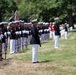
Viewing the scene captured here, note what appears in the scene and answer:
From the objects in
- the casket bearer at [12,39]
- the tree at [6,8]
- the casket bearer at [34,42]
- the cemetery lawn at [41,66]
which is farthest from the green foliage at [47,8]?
the casket bearer at [34,42]

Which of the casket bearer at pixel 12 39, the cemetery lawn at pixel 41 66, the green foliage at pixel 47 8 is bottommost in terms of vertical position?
the cemetery lawn at pixel 41 66

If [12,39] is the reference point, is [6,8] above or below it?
above

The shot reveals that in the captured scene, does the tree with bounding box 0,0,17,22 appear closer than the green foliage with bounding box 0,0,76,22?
No

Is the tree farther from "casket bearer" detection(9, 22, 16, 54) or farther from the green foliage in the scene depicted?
"casket bearer" detection(9, 22, 16, 54)

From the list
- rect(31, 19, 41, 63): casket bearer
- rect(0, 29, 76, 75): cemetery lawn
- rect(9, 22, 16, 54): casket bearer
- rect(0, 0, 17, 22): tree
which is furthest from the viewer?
rect(0, 0, 17, 22): tree

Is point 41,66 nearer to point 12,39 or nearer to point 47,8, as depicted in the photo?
point 12,39

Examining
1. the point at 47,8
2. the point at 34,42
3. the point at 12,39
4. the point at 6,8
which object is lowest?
Result: the point at 12,39

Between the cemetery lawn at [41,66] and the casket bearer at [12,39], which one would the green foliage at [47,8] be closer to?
the casket bearer at [12,39]

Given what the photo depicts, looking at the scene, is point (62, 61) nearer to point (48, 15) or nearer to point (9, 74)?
point (9, 74)

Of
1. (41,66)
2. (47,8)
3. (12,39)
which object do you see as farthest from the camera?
(47,8)

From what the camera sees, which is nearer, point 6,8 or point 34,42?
point 34,42

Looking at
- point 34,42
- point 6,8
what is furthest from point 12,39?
point 6,8

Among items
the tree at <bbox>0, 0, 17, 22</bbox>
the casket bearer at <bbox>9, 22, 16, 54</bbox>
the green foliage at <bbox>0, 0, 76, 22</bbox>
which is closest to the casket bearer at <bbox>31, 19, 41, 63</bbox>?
the casket bearer at <bbox>9, 22, 16, 54</bbox>

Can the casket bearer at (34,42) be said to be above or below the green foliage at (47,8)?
below
